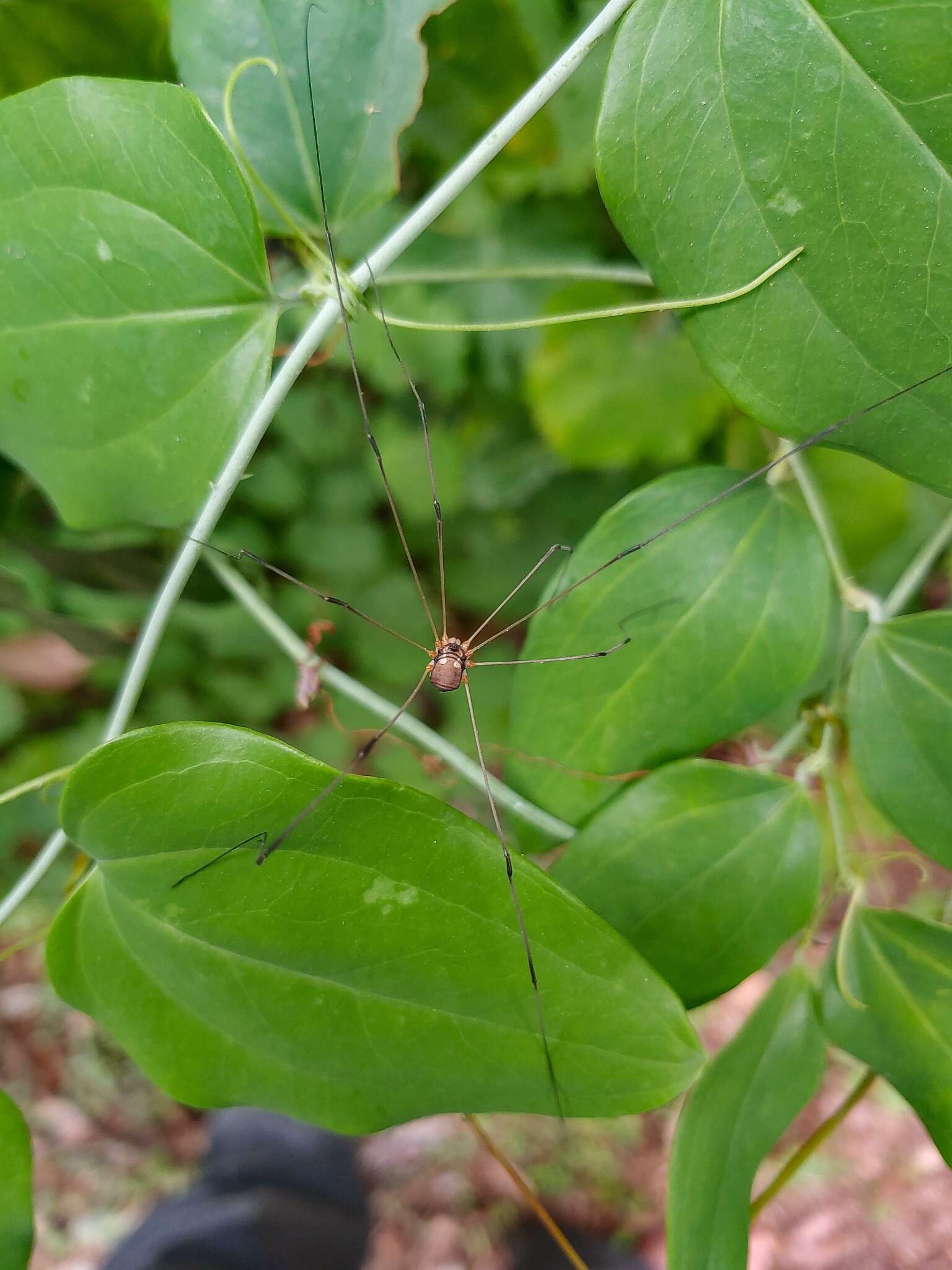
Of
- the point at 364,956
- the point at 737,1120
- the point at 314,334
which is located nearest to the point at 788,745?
the point at 737,1120

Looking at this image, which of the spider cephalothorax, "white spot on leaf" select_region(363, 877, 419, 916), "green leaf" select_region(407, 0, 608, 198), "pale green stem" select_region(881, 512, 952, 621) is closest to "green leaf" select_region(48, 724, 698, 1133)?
"white spot on leaf" select_region(363, 877, 419, 916)

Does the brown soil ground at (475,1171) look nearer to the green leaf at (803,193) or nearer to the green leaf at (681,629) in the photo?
the green leaf at (681,629)

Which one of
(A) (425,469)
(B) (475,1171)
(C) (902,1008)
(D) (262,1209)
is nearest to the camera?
(C) (902,1008)

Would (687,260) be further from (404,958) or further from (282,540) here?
(282,540)

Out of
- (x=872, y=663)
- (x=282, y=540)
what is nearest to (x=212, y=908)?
(x=872, y=663)

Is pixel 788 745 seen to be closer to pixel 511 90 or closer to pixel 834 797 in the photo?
pixel 834 797

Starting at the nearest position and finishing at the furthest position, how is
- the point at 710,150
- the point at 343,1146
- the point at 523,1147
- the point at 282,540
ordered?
the point at 710,150 → the point at 282,540 → the point at 523,1147 → the point at 343,1146
